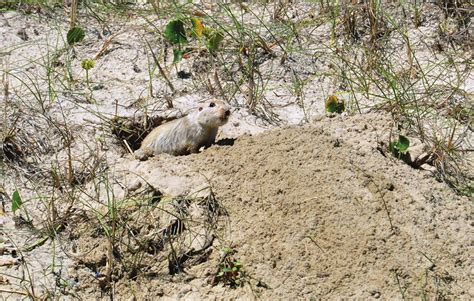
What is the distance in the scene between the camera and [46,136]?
4.69 m

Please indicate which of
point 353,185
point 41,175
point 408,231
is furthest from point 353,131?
point 41,175

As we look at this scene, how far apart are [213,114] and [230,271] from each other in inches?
57.5

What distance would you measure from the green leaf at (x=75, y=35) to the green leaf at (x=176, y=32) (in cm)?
69

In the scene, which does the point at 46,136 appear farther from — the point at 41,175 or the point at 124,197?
the point at 124,197

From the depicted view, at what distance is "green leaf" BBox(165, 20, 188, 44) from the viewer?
17.2 feet

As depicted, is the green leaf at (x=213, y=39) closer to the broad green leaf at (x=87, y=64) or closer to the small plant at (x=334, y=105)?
the broad green leaf at (x=87, y=64)

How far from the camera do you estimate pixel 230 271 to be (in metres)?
3.54

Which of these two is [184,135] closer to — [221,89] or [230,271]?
[221,89]

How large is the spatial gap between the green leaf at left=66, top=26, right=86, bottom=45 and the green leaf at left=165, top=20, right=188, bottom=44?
2.27 feet

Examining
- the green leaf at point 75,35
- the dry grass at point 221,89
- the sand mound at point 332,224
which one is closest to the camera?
the sand mound at point 332,224

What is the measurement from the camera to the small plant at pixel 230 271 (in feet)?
11.5

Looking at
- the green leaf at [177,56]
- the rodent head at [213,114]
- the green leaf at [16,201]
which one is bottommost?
the green leaf at [16,201]

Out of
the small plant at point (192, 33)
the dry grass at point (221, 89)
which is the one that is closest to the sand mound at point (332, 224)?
the dry grass at point (221, 89)

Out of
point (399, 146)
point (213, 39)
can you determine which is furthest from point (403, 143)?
point (213, 39)
